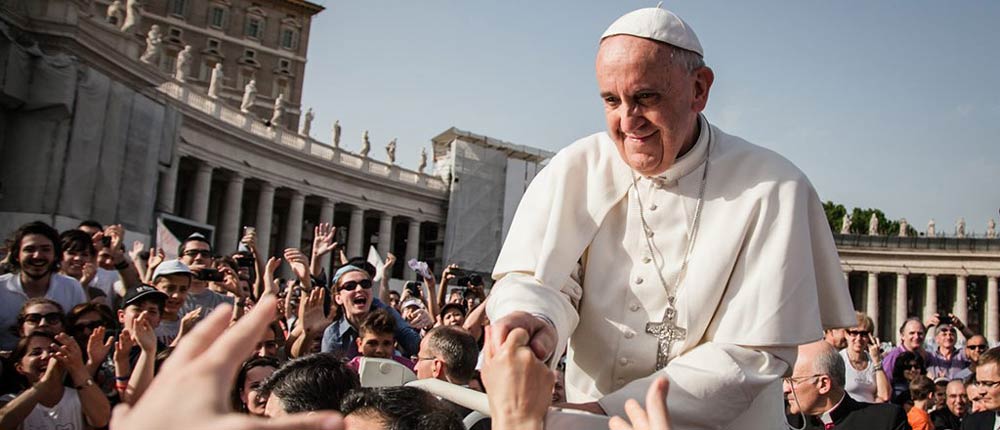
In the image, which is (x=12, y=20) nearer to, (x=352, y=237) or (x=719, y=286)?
(x=719, y=286)

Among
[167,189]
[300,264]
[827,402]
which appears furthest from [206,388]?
[167,189]

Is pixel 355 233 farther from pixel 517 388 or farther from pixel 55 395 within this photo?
pixel 517 388

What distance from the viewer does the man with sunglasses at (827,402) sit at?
21.6ft

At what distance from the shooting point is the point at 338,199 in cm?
5447

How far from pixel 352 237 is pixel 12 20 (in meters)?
32.0

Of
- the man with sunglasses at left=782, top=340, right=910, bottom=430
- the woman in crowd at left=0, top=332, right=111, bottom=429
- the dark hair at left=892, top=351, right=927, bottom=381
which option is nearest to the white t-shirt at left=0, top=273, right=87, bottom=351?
the woman in crowd at left=0, top=332, right=111, bottom=429

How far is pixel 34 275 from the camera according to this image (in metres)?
7.20

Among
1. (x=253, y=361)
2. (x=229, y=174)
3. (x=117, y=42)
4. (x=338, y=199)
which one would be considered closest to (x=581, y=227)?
(x=253, y=361)

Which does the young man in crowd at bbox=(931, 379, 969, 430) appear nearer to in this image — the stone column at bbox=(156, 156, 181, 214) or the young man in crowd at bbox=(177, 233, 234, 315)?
the young man in crowd at bbox=(177, 233, 234, 315)

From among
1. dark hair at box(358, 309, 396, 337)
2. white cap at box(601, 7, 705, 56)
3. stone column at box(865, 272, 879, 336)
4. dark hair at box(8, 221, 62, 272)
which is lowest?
dark hair at box(358, 309, 396, 337)

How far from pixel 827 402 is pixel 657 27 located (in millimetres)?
5006

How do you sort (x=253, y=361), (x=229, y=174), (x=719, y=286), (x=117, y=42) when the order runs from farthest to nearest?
(x=229, y=174), (x=117, y=42), (x=253, y=361), (x=719, y=286)

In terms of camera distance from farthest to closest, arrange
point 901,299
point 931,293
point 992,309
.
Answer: point 901,299 < point 931,293 < point 992,309

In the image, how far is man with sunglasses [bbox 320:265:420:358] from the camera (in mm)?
7609
